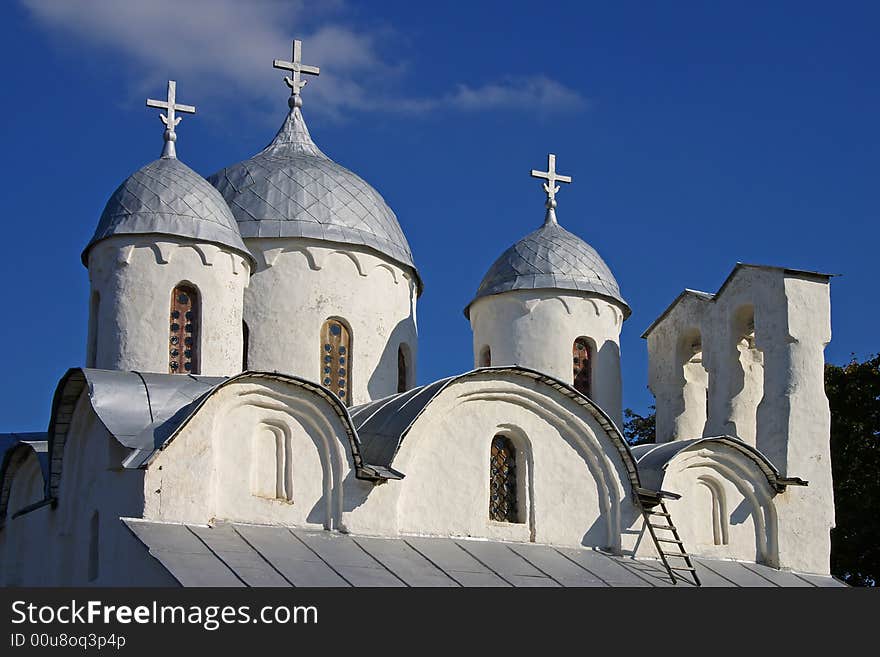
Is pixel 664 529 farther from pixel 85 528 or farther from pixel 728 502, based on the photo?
pixel 85 528

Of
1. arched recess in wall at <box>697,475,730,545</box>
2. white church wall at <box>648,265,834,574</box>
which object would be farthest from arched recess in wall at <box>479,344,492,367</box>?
arched recess in wall at <box>697,475,730,545</box>

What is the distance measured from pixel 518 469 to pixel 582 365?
368 cm

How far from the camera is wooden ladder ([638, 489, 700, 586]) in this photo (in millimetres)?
14773

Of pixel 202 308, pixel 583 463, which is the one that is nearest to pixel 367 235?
pixel 202 308

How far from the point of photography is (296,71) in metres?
19.2

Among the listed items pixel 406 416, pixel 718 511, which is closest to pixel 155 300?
pixel 406 416

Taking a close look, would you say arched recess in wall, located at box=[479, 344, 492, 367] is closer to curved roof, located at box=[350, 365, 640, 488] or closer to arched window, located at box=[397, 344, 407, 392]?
arched window, located at box=[397, 344, 407, 392]

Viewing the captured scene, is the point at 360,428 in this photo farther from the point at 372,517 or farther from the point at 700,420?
the point at 700,420

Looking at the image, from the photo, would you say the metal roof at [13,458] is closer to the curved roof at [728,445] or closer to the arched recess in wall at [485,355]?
the arched recess in wall at [485,355]

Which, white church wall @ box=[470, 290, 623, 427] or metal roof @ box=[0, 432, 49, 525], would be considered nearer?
metal roof @ box=[0, 432, 49, 525]

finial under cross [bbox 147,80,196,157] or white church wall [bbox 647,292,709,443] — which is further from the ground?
finial under cross [bbox 147,80,196,157]

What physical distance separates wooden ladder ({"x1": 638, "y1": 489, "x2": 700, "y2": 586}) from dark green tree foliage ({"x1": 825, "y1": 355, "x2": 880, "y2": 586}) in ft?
22.6

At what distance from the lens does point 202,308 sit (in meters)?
15.8

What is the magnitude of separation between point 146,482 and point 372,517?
89.0 inches
